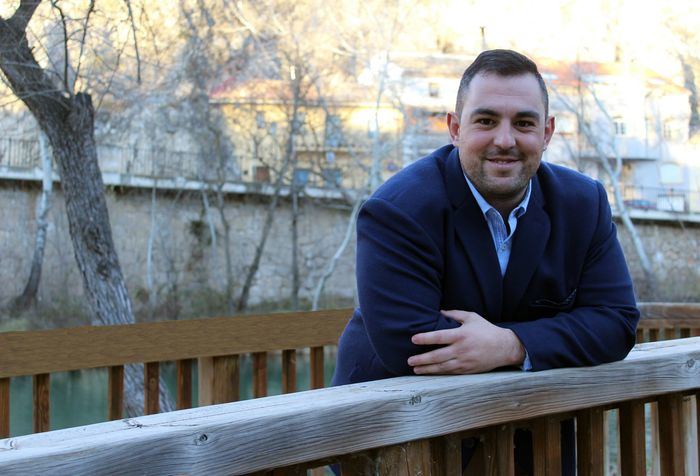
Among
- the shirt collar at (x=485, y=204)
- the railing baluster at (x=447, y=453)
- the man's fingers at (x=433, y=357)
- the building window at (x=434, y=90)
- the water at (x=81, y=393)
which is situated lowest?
the water at (x=81, y=393)

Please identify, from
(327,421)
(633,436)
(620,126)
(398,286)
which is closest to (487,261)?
(398,286)

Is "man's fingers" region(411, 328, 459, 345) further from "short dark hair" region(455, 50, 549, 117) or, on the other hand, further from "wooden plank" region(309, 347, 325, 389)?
"wooden plank" region(309, 347, 325, 389)

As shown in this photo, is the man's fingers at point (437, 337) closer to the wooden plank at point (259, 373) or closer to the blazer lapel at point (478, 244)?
the blazer lapel at point (478, 244)

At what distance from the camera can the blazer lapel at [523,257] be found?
1.79m

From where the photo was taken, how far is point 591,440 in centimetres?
172

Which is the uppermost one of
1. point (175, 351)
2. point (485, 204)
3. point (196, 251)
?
point (485, 204)

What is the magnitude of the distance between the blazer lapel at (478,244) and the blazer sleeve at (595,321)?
0.06 meters

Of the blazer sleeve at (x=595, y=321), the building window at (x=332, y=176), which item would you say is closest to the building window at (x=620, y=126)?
the building window at (x=332, y=176)

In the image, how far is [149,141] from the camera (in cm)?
2131

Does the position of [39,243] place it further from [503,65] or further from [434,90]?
[503,65]

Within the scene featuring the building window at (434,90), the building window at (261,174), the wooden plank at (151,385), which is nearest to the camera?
the wooden plank at (151,385)

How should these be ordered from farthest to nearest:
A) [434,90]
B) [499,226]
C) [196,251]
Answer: [434,90], [196,251], [499,226]

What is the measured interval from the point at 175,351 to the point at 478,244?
1.47 meters

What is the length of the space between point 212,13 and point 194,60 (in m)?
1.82
